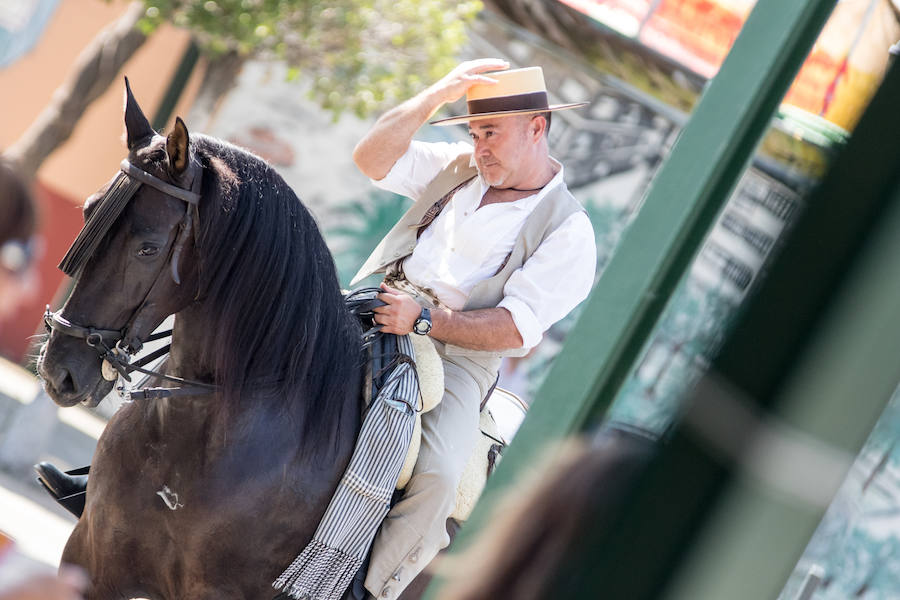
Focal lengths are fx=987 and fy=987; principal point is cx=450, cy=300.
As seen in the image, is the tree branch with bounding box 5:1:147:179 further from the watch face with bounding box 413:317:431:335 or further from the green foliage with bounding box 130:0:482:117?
the watch face with bounding box 413:317:431:335

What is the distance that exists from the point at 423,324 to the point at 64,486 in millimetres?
1611

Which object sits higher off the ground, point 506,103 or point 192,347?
point 506,103

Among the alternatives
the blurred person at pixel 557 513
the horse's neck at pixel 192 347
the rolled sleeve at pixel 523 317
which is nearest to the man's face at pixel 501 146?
the rolled sleeve at pixel 523 317

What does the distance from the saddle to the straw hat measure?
83 cm

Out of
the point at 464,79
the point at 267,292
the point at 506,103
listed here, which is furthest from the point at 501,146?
the point at 267,292

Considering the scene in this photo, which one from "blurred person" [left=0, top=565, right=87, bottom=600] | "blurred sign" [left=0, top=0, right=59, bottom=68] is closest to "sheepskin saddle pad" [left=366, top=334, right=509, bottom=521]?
"blurred person" [left=0, top=565, right=87, bottom=600]

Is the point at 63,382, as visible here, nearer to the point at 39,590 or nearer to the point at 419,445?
the point at 419,445

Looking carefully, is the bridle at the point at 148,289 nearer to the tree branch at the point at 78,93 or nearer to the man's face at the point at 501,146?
the man's face at the point at 501,146

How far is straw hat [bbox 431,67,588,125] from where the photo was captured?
3.77 m

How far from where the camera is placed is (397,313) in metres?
3.56

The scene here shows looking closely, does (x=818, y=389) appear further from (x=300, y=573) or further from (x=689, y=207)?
(x=300, y=573)

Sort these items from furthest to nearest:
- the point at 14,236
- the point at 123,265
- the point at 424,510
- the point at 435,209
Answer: the point at 435,209 < the point at 424,510 < the point at 123,265 < the point at 14,236

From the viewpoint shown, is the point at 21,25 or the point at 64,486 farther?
the point at 21,25

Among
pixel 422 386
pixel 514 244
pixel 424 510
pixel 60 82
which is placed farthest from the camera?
pixel 60 82
